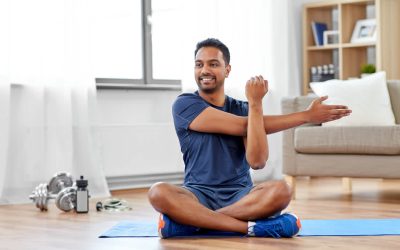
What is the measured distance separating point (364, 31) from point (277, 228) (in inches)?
153

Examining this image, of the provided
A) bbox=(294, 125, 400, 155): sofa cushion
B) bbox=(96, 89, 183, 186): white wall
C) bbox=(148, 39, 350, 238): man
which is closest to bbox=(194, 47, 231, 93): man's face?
bbox=(148, 39, 350, 238): man

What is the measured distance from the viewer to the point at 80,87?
511cm

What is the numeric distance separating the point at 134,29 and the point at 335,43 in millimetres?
1908

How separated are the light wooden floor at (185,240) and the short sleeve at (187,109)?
479mm

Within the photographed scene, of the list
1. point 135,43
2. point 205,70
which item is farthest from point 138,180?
point 205,70

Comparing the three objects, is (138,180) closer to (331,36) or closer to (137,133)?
(137,133)

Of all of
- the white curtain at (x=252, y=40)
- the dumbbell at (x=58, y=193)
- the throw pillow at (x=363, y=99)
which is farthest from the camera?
the white curtain at (x=252, y=40)

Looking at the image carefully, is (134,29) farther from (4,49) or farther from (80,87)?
(4,49)

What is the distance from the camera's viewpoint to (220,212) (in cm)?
305

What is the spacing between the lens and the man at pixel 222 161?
9.84 feet

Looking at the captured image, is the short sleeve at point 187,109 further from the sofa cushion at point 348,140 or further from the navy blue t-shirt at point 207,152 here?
the sofa cushion at point 348,140

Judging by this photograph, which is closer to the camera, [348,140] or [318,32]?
[348,140]

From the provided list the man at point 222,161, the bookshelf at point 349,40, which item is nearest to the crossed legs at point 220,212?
the man at point 222,161

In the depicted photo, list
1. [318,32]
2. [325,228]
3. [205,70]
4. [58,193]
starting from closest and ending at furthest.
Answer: [205,70]
[325,228]
[58,193]
[318,32]
